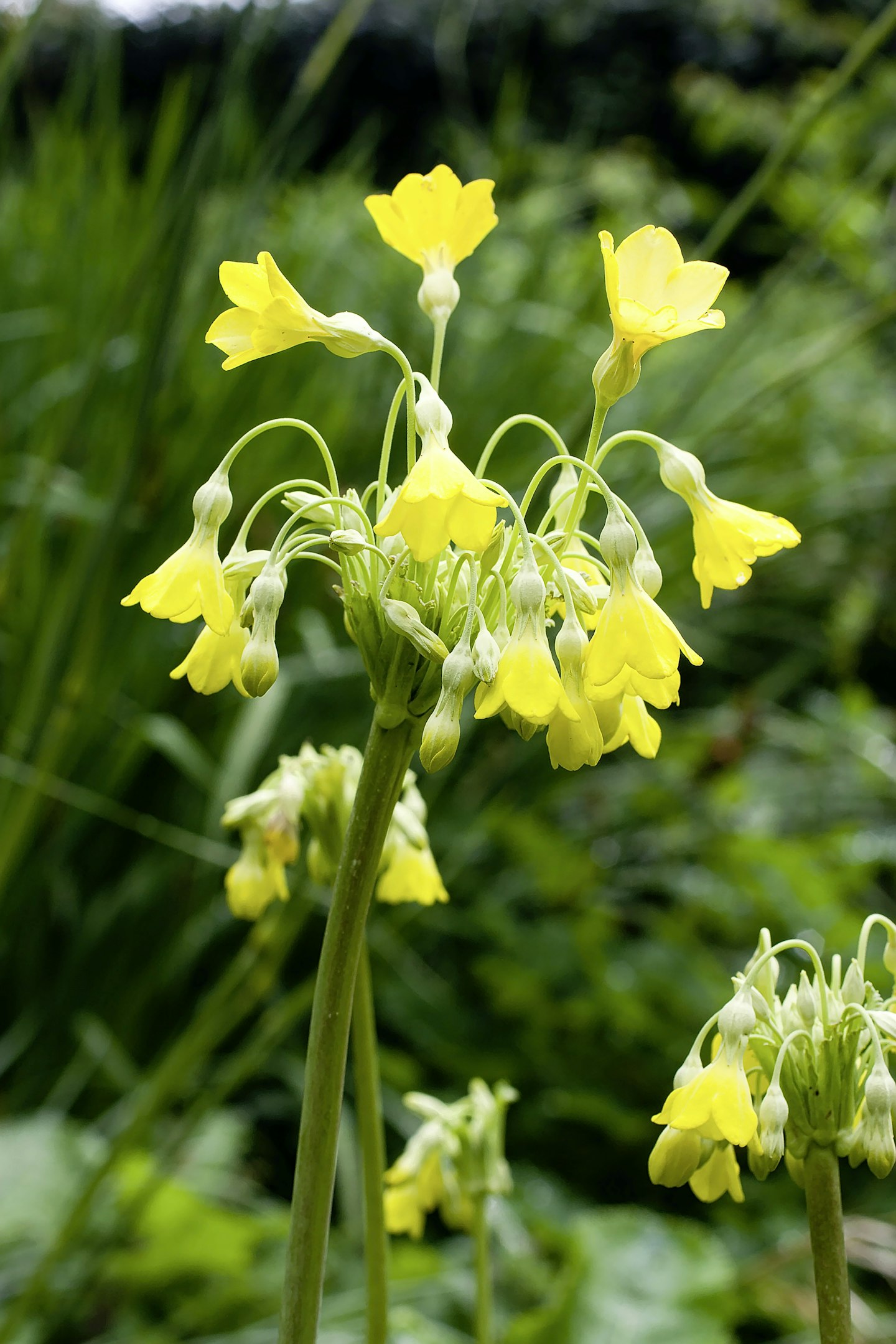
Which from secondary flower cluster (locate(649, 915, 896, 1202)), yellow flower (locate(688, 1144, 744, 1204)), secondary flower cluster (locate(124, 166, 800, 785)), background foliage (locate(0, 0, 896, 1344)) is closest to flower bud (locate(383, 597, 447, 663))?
secondary flower cluster (locate(124, 166, 800, 785))

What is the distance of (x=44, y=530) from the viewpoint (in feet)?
9.14

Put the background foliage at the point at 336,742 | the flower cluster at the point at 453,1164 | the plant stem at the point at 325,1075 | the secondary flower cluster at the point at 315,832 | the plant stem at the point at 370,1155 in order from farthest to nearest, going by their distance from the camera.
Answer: the background foliage at the point at 336,742, the flower cluster at the point at 453,1164, the secondary flower cluster at the point at 315,832, the plant stem at the point at 370,1155, the plant stem at the point at 325,1075

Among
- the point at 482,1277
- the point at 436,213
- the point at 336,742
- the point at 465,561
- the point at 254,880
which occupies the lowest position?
the point at 482,1277

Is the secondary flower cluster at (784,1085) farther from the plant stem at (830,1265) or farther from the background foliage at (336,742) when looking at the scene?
the background foliage at (336,742)

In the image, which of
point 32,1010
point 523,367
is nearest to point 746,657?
point 523,367

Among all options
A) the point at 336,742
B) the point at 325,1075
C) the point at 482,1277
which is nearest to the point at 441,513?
the point at 325,1075

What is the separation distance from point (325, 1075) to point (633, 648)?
0.24 meters

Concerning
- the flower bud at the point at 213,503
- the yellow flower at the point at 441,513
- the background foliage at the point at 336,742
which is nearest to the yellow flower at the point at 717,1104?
the yellow flower at the point at 441,513

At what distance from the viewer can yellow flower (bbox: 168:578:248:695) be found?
63 centimetres

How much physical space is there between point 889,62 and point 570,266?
232 centimetres

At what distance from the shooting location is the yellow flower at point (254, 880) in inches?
31.5

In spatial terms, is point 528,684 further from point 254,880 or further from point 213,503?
point 254,880

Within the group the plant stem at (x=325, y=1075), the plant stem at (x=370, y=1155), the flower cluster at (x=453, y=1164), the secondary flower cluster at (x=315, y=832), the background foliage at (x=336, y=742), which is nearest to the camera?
the plant stem at (x=325, y=1075)

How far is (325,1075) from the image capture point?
52 centimetres
